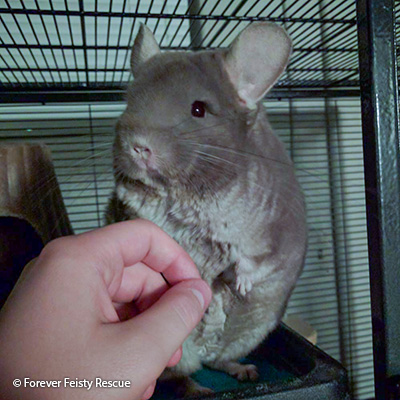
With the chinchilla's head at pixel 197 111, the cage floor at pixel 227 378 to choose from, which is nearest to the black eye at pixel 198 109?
the chinchilla's head at pixel 197 111

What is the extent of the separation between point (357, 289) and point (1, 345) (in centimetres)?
180

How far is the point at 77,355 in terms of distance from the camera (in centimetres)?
48

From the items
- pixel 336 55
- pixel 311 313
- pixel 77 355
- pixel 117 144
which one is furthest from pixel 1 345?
pixel 311 313

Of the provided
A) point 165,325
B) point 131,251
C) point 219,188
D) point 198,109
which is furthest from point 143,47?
point 165,325

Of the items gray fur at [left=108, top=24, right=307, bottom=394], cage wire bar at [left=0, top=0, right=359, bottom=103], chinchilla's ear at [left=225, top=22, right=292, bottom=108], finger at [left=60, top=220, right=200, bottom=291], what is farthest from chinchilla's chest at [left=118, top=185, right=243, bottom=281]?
cage wire bar at [left=0, top=0, right=359, bottom=103]

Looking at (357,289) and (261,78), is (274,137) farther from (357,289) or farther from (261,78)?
(357,289)

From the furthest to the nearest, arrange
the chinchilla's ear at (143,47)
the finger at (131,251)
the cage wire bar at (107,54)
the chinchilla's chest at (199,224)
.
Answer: the cage wire bar at (107,54) < the chinchilla's ear at (143,47) < the chinchilla's chest at (199,224) < the finger at (131,251)

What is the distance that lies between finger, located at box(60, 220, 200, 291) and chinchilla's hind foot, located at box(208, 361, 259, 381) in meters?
0.40

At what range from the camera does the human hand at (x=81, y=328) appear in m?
0.47

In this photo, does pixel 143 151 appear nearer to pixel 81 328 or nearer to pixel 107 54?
pixel 81 328

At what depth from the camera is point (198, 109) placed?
2.74ft

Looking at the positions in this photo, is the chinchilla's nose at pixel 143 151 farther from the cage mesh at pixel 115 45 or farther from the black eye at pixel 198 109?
the cage mesh at pixel 115 45

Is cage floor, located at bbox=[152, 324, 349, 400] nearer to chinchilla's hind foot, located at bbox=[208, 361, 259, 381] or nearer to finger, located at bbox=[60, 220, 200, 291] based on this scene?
chinchilla's hind foot, located at bbox=[208, 361, 259, 381]

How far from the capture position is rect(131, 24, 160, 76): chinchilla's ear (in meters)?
1.00
